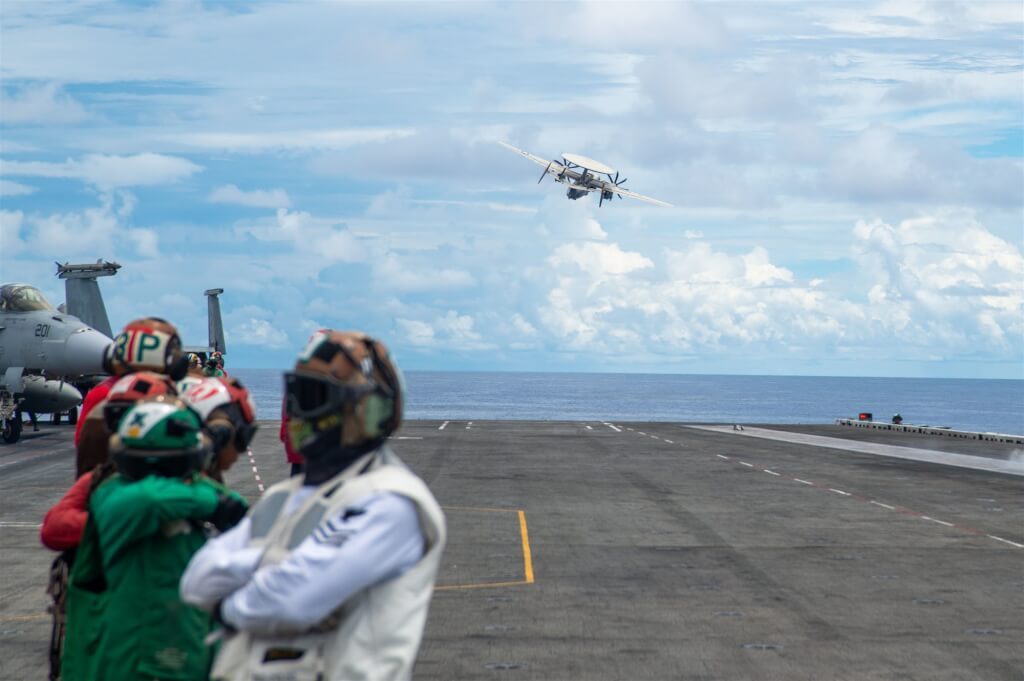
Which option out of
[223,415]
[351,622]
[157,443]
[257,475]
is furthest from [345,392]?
[257,475]

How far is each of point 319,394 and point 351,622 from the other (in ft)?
2.69

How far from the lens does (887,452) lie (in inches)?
1750

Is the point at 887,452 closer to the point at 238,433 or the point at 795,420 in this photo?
the point at 238,433

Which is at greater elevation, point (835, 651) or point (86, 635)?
point (86, 635)

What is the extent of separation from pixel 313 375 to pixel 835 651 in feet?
30.7

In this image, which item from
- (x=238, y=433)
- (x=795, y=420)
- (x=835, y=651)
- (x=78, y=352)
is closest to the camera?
(x=238, y=433)

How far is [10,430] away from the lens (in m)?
40.5

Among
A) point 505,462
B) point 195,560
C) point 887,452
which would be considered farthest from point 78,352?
point 195,560

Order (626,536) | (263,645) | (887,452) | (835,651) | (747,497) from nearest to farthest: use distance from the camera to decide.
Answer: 1. (263,645)
2. (835,651)
3. (626,536)
4. (747,497)
5. (887,452)

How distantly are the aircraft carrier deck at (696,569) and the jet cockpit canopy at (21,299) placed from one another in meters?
5.90

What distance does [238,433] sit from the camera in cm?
789

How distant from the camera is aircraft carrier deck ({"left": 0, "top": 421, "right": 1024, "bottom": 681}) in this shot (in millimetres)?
12148

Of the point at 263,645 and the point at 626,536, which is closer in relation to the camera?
the point at 263,645

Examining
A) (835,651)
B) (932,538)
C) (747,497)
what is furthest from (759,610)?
(747,497)
